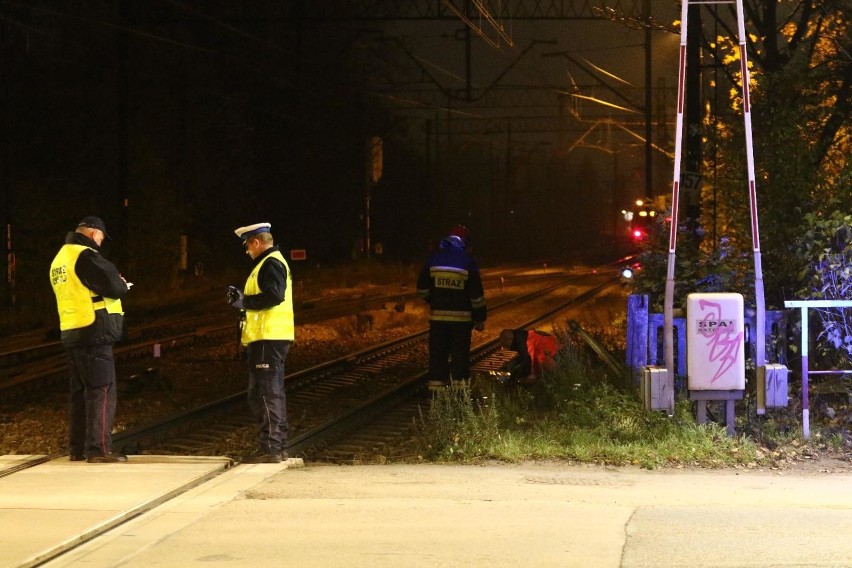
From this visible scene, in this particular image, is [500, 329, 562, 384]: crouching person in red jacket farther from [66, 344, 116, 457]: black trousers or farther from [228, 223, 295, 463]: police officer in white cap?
[66, 344, 116, 457]: black trousers

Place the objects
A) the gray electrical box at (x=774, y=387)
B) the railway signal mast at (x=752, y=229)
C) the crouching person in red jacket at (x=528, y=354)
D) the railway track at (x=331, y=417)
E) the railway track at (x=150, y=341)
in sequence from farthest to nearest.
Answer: the railway track at (x=150, y=341) → the crouching person in red jacket at (x=528, y=354) → the railway track at (x=331, y=417) → the railway signal mast at (x=752, y=229) → the gray electrical box at (x=774, y=387)

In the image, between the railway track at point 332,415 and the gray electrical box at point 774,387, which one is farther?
the railway track at point 332,415

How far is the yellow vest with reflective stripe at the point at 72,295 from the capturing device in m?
9.43

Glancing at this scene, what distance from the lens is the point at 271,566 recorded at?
254 inches

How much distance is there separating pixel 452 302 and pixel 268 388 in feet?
13.2

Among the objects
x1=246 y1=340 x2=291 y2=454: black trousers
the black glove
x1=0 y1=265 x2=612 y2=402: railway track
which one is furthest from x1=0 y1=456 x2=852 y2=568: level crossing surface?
x1=0 y1=265 x2=612 y2=402: railway track

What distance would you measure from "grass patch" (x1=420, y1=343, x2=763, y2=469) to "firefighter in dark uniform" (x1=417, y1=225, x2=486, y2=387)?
1.62m

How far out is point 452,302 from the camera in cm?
1337

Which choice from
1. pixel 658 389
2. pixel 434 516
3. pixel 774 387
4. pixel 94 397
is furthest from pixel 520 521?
pixel 94 397

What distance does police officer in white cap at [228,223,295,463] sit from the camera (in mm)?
9461

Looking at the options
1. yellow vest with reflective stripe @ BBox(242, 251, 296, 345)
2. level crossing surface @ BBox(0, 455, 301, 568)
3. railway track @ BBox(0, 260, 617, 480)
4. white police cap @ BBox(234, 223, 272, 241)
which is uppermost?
white police cap @ BBox(234, 223, 272, 241)

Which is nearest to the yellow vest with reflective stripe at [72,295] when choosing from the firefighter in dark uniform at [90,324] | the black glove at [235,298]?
the firefighter in dark uniform at [90,324]

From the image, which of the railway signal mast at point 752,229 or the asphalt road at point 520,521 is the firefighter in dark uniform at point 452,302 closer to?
the railway signal mast at point 752,229

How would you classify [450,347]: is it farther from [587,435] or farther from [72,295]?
[72,295]
